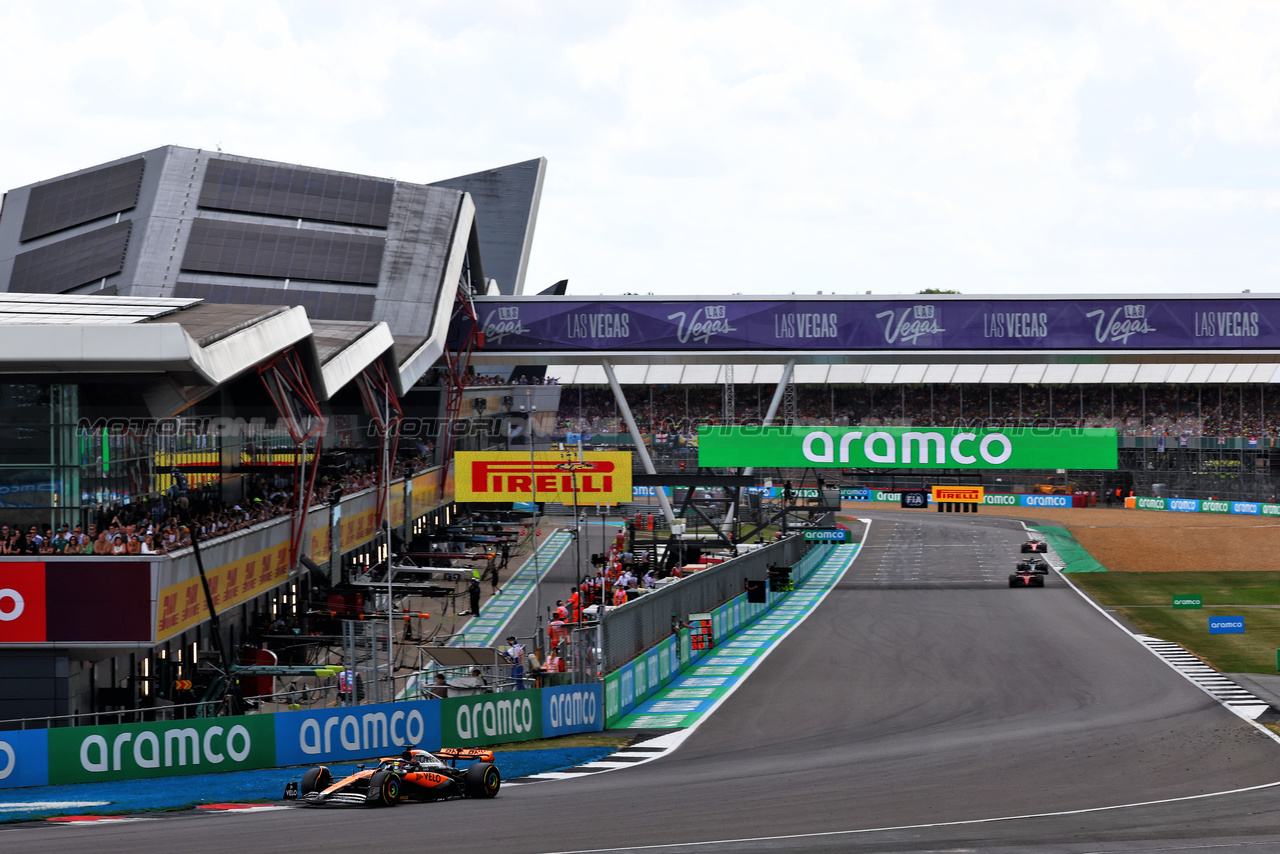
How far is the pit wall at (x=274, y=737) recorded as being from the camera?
65.5 ft

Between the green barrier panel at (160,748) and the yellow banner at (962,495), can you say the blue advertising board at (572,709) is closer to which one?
the green barrier panel at (160,748)

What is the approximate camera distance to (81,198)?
5956cm

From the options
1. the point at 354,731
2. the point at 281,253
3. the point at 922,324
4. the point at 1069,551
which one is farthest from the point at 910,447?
the point at 354,731

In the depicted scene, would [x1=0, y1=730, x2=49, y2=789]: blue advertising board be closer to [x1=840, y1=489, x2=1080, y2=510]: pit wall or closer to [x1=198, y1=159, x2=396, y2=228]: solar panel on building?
[x1=198, y1=159, x2=396, y2=228]: solar panel on building

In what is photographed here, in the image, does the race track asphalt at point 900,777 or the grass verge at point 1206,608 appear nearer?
the race track asphalt at point 900,777

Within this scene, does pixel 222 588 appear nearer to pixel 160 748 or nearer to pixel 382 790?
pixel 160 748

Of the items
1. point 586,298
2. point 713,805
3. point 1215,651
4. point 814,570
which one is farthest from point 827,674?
point 586,298

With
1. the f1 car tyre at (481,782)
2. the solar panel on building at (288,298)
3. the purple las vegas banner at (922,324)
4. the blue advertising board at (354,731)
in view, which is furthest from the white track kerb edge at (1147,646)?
the solar panel on building at (288,298)

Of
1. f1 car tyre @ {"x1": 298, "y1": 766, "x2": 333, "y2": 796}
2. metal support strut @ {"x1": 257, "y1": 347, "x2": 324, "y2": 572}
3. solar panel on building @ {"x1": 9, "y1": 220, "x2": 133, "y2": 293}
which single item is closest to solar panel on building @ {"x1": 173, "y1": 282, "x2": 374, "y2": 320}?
solar panel on building @ {"x1": 9, "y1": 220, "x2": 133, "y2": 293}

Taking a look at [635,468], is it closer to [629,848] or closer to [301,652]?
[301,652]

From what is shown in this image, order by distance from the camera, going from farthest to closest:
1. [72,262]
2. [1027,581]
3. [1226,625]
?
[72,262], [1027,581], [1226,625]

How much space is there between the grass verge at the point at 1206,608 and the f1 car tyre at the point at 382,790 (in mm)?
23635

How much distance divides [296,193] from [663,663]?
116 ft

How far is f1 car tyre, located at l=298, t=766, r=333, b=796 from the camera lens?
18938mm
